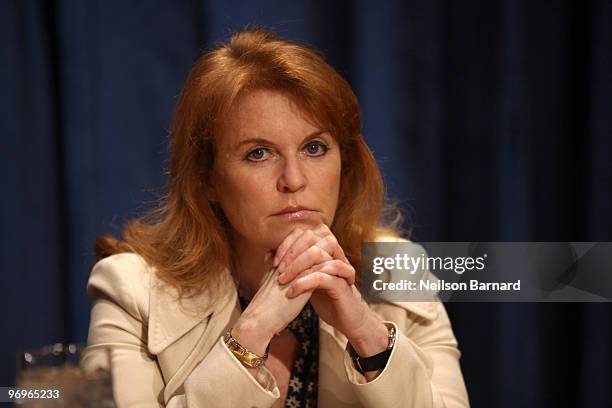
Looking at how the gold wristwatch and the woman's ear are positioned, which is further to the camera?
the woman's ear

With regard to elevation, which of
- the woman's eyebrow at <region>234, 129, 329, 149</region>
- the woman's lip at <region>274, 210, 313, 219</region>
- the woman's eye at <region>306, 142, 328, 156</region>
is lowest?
the woman's lip at <region>274, 210, 313, 219</region>

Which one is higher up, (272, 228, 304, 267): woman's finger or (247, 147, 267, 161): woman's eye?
(247, 147, 267, 161): woman's eye

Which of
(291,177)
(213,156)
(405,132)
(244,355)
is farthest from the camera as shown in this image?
(405,132)

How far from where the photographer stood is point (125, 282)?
1612 millimetres

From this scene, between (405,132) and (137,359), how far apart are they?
107 cm

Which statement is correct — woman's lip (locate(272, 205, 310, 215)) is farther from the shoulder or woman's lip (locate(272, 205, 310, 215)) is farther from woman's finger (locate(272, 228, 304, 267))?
the shoulder

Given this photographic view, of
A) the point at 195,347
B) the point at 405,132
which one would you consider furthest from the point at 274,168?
the point at 405,132

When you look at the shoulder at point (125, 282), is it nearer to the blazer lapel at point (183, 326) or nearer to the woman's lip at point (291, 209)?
the blazer lapel at point (183, 326)

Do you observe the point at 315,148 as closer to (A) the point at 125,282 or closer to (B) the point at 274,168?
(B) the point at 274,168

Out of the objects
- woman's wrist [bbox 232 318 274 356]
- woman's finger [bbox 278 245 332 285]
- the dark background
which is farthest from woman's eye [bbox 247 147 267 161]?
the dark background

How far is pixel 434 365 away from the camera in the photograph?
5.41ft

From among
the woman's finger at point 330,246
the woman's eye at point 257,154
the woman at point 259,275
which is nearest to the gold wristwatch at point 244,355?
the woman at point 259,275

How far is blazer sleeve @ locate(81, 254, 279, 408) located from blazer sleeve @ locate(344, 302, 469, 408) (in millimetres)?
165

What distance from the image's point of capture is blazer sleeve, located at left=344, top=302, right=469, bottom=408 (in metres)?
1.44
